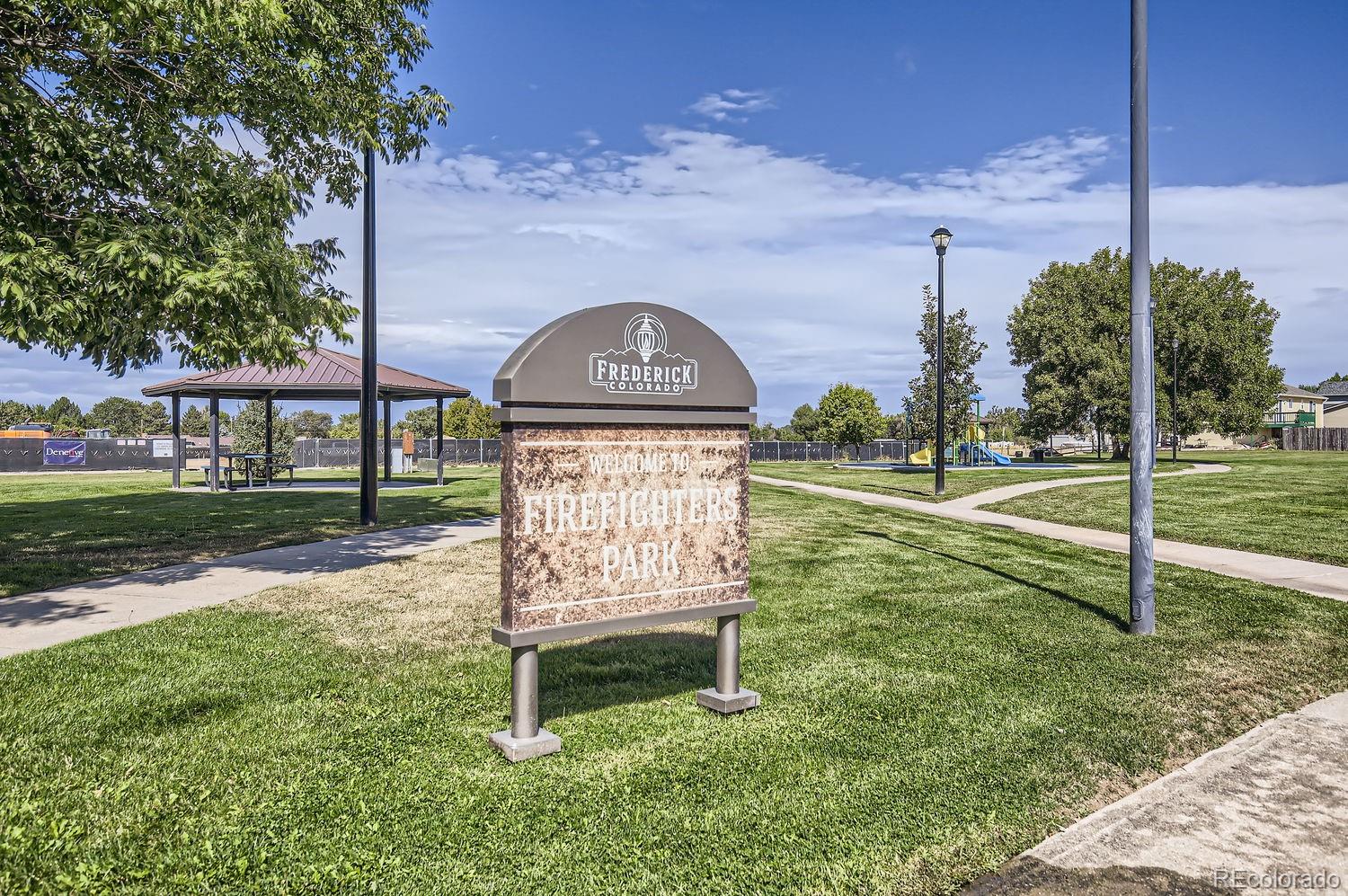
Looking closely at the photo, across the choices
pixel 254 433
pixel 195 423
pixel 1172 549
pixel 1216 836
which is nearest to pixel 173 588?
pixel 1216 836

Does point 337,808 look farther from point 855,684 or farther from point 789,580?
point 789,580

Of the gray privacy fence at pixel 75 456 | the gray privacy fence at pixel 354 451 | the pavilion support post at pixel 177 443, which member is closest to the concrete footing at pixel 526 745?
the pavilion support post at pixel 177 443

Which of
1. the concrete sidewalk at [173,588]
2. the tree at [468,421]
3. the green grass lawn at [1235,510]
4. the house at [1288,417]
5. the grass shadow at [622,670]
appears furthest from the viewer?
the house at [1288,417]

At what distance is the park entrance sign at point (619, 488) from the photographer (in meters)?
4.41

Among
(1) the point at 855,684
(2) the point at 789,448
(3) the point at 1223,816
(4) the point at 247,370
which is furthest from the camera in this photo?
(2) the point at 789,448

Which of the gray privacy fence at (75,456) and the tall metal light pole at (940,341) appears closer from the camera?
the tall metal light pole at (940,341)

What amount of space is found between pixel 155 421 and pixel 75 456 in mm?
75283

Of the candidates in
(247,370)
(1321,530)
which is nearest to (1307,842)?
(1321,530)

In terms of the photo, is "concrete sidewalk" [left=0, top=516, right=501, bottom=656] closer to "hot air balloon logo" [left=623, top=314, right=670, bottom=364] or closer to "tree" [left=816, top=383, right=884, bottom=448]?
"hot air balloon logo" [left=623, top=314, right=670, bottom=364]

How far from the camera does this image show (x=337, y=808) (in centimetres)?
379

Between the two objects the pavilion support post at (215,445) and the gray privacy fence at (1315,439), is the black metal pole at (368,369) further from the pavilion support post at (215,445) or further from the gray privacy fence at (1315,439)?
the gray privacy fence at (1315,439)

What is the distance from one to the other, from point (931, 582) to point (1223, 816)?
561 centimetres

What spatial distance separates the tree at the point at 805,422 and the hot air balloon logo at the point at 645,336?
2560 inches

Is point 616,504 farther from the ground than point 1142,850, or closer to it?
farther from the ground
